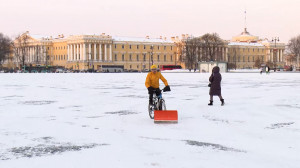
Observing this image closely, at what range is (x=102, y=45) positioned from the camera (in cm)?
13200

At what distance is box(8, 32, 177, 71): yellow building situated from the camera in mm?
127900

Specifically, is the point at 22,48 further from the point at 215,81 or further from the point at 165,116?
the point at 165,116

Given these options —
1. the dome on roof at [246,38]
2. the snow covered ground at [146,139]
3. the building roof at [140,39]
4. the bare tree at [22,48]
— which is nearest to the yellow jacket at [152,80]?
the snow covered ground at [146,139]

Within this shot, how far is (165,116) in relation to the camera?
1095 centimetres

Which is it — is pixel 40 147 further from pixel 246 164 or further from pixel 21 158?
pixel 246 164

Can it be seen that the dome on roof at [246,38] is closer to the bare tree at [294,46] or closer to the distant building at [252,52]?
the distant building at [252,52]

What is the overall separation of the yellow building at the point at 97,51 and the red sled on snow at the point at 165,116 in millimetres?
111501

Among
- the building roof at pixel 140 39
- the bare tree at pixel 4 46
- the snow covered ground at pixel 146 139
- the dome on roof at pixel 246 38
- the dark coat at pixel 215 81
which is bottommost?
the snow covered ground at pixel 146 139

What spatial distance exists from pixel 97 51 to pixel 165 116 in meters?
122

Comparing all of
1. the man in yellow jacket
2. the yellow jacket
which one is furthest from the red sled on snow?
the yellow jacket

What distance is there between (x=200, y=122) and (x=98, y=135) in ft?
10.2

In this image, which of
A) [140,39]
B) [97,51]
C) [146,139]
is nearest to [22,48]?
[97,51]

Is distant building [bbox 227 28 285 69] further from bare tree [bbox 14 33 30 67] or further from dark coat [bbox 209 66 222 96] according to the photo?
dark coat [bbox 209 66 222 96]

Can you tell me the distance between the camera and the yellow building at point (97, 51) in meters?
128
